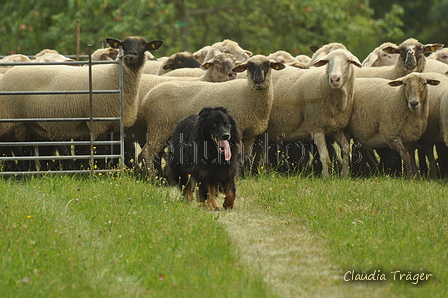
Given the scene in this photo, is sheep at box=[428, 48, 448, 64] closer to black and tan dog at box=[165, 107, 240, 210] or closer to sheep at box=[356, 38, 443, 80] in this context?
sheep at box=[356, 38, 443, 80]

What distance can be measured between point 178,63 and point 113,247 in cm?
778

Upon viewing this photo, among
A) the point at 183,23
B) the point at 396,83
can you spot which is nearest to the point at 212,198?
the point at 396,83

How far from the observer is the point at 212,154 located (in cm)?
765

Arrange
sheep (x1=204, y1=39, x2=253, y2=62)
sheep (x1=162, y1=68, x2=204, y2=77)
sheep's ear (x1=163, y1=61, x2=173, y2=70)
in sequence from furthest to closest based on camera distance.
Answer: sheep (x1=204, y1=39, x2=253, y2=62)
sheep's ear (x1=163, y1=61, x2=173, y2=70)
sheep (x1=162, y1=68, x2=204, y2=77)

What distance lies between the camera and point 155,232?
620 centimetres

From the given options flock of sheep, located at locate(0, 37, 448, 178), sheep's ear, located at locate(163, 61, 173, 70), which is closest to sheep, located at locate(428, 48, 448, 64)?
flock of sheep, located at locate(0, 37, 448, 178)

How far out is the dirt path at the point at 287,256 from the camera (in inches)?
191

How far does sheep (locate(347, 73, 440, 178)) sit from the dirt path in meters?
3.29

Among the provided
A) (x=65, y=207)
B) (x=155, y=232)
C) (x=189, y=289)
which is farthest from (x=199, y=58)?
(x=189, y=289)

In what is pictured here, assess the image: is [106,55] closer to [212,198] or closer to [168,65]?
[168,65]

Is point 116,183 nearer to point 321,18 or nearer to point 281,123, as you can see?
point 281,123

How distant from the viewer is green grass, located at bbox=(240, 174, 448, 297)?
17.1 ft

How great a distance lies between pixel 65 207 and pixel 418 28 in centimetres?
2780

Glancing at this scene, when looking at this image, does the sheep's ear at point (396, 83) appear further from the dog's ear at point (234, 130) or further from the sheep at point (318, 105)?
the dog's ear at point (234, 130)
